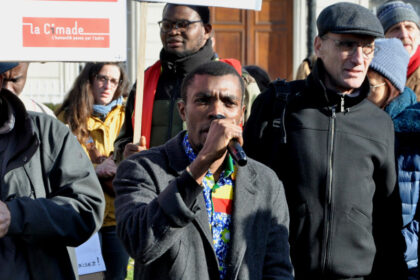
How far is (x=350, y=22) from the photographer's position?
3.76 metres

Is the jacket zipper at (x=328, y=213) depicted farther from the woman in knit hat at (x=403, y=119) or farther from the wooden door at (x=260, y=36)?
the wooden door at (x=260, y=36)

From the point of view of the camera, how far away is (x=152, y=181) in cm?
288

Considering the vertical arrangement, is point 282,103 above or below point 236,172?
above

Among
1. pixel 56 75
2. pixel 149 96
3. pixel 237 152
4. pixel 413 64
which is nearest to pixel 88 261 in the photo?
pixel 149 96

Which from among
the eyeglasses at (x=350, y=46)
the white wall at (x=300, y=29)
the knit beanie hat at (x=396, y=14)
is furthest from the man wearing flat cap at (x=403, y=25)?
the white wall at (x=300, y=29)

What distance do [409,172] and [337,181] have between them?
1.51 feet

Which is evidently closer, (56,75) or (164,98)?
(164,98)

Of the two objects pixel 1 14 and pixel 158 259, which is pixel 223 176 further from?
pixel 1 14

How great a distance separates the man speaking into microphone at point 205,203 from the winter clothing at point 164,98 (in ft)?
4.80

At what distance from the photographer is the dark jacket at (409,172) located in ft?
12.8

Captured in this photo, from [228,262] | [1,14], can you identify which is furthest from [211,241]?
[1,14]

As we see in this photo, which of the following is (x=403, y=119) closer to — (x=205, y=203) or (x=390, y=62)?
(x=390, y=62)

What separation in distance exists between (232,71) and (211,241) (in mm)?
691

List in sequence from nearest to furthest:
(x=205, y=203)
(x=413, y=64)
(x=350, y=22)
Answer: (x=205, y=203) → (x=350, y=22) → (x=413, y=64)
